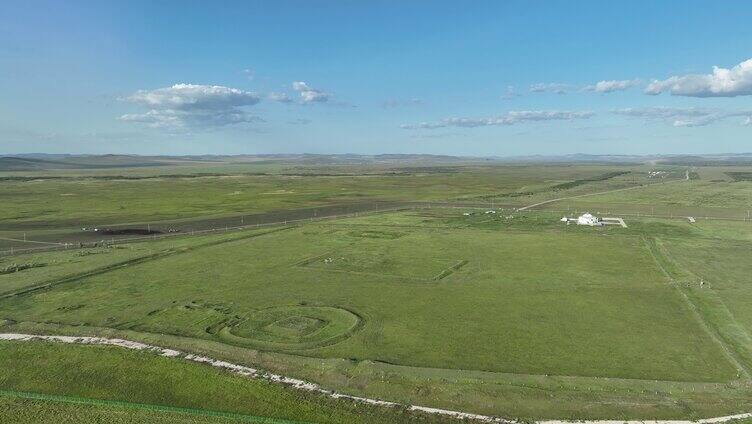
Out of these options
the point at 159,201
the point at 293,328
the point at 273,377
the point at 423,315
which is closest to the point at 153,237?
the point at 293,328

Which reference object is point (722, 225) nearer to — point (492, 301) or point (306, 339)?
point (492, 301)

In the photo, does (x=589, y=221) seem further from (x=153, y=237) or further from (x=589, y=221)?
(x=153, y=237)

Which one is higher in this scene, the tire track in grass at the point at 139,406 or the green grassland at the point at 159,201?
the green grassland at the point at 159,201

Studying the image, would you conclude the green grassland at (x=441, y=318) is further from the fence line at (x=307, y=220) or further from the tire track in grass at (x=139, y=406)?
the fence line at (x=307, y=220)

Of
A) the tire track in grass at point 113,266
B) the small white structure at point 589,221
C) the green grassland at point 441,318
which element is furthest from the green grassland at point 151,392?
the small white structure at point 589,221

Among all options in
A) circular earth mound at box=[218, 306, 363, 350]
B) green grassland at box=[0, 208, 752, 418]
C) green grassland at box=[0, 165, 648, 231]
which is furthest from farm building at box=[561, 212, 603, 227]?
circular earth mound at box=[218, 306, 363, 350]

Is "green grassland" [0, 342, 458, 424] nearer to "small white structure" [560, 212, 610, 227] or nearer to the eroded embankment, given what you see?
the eroded embankment

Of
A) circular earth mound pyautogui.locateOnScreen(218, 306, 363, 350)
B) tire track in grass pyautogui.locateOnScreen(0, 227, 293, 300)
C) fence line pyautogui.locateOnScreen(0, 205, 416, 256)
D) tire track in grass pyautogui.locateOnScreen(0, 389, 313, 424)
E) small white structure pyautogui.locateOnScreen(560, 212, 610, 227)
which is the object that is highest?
small white structure pyautogui.locateOnScreen(560, 212, 610, 227)
